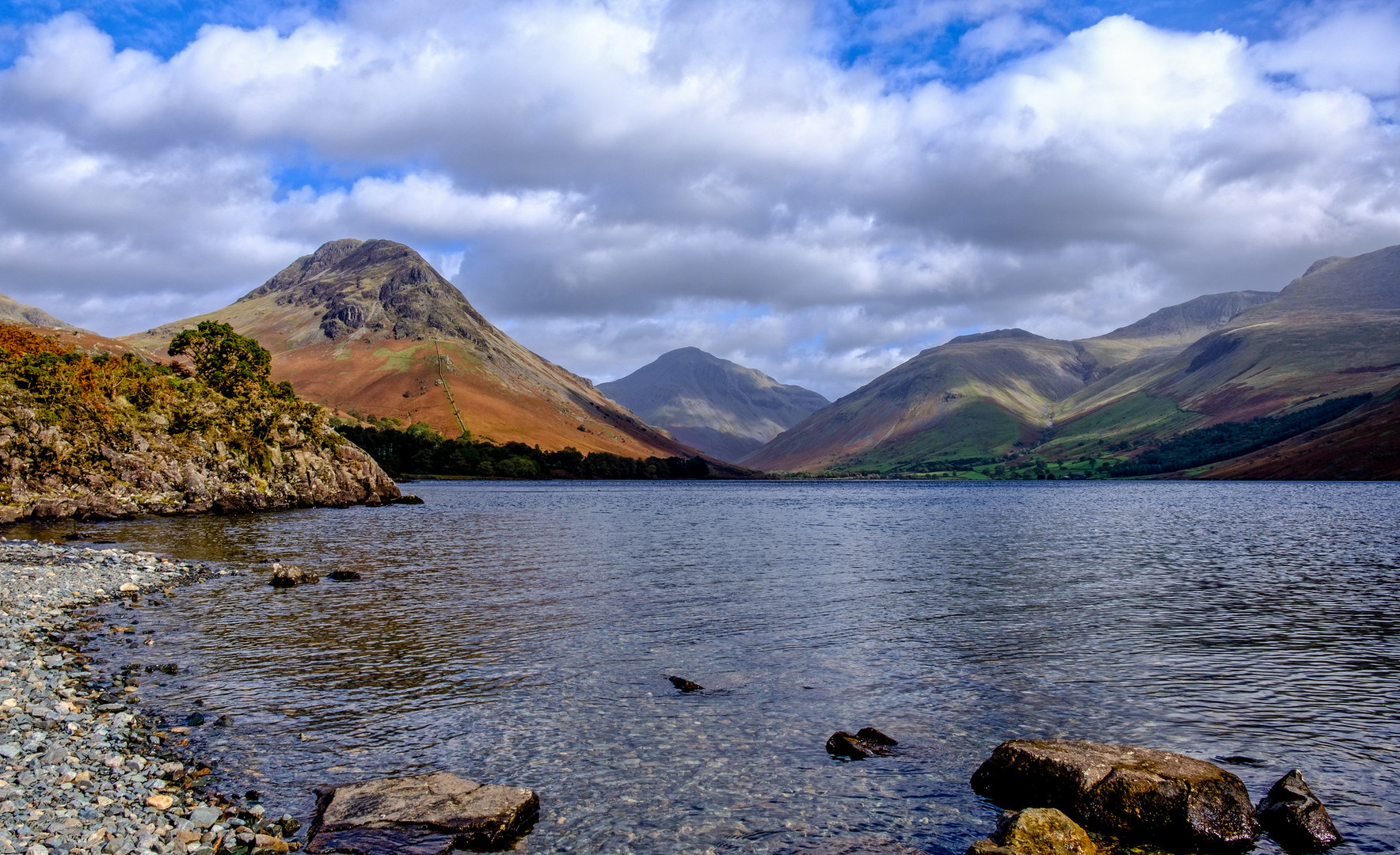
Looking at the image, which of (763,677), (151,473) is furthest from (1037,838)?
(151,473)

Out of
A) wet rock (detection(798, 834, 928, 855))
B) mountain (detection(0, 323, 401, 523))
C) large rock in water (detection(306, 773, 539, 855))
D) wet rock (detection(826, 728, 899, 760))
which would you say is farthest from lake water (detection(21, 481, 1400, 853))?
mountain (detection(0, 323, 401, 523))

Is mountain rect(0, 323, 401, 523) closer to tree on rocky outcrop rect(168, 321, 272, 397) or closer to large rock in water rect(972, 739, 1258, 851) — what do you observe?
tree on rocky outcrop rect(168, 321, 272, 397)

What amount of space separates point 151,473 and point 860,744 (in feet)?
312

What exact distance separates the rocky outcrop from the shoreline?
A: 189 ft

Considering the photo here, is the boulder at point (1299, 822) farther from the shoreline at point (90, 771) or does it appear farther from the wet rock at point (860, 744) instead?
the shoreline at point (90, 771)

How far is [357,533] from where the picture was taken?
263ft

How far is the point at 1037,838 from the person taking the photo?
46.7 feet

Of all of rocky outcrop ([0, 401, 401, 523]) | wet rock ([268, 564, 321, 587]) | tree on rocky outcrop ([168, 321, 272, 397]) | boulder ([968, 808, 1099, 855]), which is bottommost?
boulder ([968, 808, 1099, 855])

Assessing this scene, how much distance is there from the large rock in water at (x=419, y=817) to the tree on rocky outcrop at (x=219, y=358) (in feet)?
378

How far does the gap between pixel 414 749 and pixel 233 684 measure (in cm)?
902

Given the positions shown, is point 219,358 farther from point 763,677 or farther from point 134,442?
point 763,677

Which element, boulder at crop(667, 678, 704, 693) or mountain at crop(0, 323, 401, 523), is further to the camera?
mountain at crop(0, 323, 401, 523)

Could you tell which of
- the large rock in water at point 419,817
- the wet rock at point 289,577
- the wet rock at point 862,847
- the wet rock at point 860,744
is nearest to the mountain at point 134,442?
the wet rock at point 289,577

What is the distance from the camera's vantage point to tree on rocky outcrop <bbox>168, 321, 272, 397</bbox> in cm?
11700
